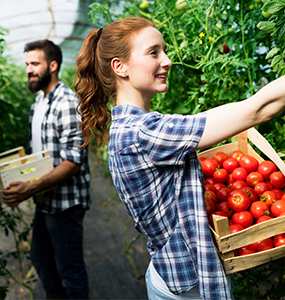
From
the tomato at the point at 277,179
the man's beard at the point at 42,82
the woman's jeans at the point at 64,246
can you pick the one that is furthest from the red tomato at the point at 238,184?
the man's beard at the point at 42,82

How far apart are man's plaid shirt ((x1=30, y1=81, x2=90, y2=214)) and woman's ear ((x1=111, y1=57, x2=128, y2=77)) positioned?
1.04m

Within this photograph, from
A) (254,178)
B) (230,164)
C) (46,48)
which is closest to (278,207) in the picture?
(254,178)

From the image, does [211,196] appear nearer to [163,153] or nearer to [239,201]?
[239,201]

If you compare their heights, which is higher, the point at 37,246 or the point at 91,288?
the point at 37,246

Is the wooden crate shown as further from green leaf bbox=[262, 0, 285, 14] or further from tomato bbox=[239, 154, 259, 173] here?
green leaf bbox=[262, 0, 285, 14]

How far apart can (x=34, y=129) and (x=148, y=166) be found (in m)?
1.70

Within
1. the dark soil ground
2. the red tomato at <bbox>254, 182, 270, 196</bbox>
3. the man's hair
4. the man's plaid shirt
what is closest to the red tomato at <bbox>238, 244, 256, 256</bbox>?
the red tomato at <bbox>254, 182, 270, 196</bbox>

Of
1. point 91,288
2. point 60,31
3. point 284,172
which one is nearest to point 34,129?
point 91,288

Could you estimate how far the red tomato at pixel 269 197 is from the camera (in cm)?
102

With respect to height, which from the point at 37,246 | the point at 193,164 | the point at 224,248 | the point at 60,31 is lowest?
the point at 37,246

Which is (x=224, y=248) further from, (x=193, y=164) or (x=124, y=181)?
(x=124, y=181)

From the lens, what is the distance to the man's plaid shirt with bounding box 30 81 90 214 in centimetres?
204

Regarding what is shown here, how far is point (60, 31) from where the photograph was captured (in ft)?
27.0

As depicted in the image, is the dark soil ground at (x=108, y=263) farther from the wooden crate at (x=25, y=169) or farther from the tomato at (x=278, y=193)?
the tomato at (x=278, y=193)
